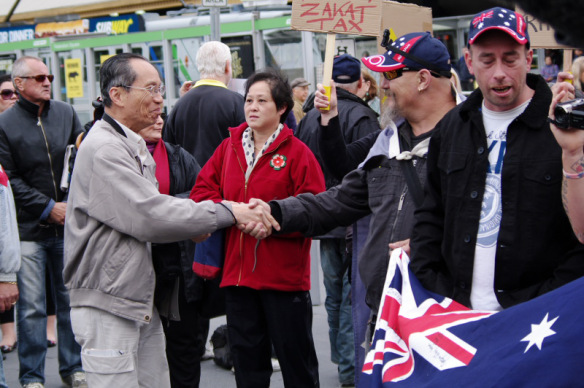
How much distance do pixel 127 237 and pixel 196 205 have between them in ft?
1.20

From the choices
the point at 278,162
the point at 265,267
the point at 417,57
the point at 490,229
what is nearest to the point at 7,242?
the point at 265,267

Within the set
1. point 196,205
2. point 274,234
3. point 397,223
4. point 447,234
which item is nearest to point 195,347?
point 274,234

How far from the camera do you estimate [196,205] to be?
3941 mm

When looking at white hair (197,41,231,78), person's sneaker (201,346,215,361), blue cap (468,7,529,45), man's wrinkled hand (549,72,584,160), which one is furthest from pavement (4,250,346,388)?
man's wrinkled hand (549,72,584,160)

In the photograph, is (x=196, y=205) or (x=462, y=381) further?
(x=196, y=205)

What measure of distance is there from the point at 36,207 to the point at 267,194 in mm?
2279

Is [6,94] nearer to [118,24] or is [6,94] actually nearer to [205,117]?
[205,117]

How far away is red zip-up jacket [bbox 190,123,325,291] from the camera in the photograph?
4598mm

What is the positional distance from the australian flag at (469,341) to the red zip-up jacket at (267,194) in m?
1.41

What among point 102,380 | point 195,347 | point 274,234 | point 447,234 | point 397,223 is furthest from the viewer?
point 195,347

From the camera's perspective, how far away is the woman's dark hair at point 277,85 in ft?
16.3

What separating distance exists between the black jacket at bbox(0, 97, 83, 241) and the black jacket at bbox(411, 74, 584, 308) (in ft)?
12.9

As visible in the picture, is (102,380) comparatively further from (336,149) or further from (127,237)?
(336,149)

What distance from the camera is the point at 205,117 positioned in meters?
6.39
